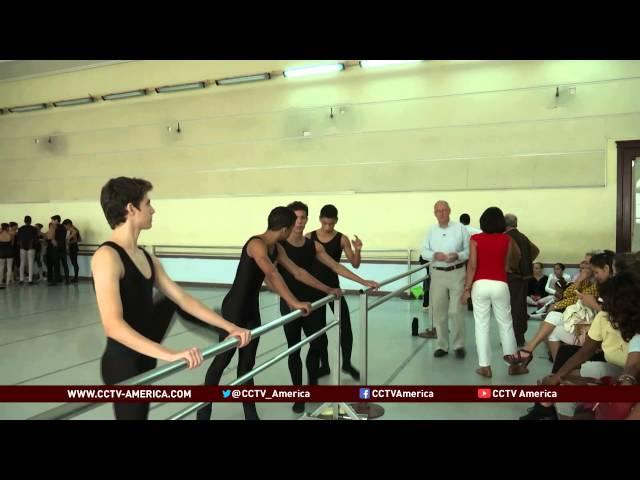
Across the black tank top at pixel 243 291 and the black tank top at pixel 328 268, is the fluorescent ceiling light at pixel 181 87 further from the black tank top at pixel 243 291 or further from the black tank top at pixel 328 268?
the black tank top at pixel 243 291

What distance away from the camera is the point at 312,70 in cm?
949

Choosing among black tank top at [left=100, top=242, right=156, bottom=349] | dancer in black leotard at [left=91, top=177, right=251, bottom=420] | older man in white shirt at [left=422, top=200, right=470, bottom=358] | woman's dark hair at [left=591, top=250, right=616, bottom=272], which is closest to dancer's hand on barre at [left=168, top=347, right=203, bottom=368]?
dancer in black leotard at [left=91, top=177, right=251, bottom=420]

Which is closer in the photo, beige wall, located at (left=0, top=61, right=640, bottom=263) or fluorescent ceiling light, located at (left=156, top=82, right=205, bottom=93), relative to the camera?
beige wall, located at (left=0, top=61, right=640, bottom=263)

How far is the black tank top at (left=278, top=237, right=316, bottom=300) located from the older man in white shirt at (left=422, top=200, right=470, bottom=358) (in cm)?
169

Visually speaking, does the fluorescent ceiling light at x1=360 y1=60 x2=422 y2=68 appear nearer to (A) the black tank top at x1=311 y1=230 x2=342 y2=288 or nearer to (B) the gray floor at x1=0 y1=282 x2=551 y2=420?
(B) the gray floor at x1=0 y1=282 x2=551 y2=420

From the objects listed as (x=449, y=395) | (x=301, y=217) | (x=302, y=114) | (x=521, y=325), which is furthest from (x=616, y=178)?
(x=449, y=395)

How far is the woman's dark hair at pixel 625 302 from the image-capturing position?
95.1 inches

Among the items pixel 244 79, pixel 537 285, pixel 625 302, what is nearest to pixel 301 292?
pixel 625 302

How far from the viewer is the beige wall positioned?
309 inches

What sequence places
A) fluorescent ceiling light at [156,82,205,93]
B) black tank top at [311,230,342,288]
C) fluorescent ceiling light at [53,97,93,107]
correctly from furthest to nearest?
fluorescent ceiling light at [53,97,93,107] → fluorescent ceiling light at [156,82,205,93] → black tank top at [311,230,342,288]

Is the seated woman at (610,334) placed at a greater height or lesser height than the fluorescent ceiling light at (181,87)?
lesser

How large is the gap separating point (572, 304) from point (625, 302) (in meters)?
1.54

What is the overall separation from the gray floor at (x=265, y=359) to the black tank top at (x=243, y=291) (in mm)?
563

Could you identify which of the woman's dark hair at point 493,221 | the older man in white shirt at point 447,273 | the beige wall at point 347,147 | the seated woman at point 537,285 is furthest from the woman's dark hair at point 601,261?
the beige wall at point 347,147
